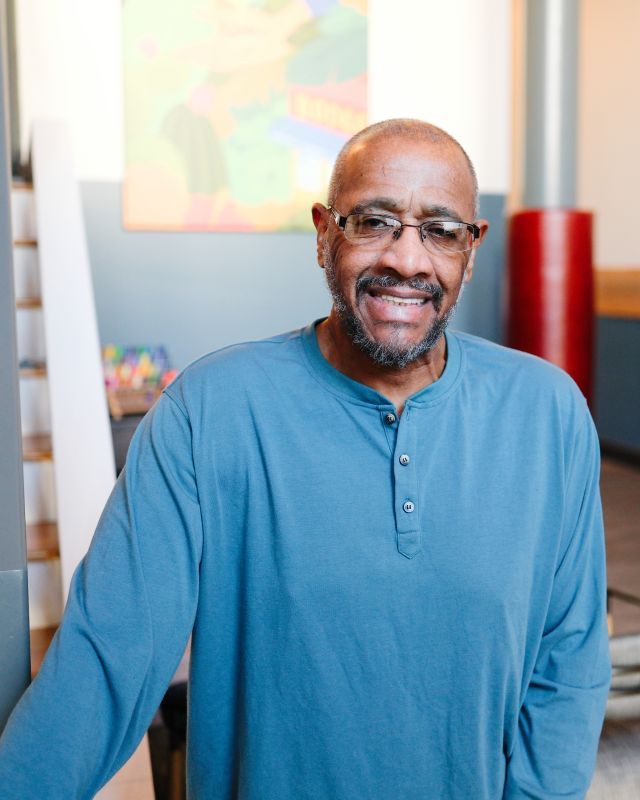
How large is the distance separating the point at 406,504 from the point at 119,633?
1.22ft

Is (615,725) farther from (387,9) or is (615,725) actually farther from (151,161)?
(387,9)

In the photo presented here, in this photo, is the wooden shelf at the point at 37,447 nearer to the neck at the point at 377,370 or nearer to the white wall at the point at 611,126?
the neck at the point at 377,370

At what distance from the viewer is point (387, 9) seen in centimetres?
522

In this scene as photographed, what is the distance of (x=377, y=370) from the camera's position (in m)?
1.25

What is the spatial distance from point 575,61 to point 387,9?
1.10m

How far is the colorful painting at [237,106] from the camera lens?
15.7 ft

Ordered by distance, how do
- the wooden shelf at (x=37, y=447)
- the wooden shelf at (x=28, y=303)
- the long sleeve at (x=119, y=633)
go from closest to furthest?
the long sleeve at (x=119, y=633) < the wooden shelf at (x=37, y=447) < the wooden shelf at (x=28, y=303)

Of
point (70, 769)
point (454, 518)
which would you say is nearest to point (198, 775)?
point (70, 769)

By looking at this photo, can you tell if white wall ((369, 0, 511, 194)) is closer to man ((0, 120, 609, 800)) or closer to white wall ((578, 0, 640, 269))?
white wall ((578, 0, 640, 269))

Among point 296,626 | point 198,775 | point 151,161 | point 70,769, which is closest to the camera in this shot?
point 70,769

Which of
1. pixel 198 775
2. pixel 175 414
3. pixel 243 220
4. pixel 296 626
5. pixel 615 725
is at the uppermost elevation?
pixel 243 220

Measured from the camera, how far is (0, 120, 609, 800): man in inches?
44.1

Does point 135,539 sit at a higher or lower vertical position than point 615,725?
higher

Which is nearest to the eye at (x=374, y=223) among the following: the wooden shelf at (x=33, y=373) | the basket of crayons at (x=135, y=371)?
the wooden shelf at (x=33, y=373)
